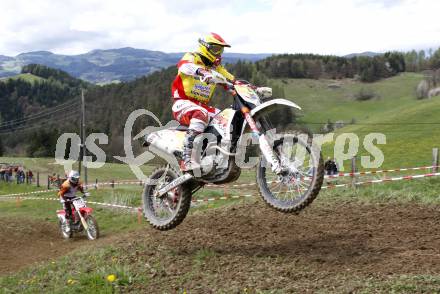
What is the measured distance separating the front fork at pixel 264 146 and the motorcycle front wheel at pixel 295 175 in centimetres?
12

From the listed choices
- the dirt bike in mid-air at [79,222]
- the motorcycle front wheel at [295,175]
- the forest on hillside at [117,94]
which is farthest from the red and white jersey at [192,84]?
the forest on hillside at [117,94]

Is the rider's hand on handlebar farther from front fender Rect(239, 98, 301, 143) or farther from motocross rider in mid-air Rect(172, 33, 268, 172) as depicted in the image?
front fender Rect(239, 98, 301, 143)

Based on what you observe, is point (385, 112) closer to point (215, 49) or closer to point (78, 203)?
point (78, 203)

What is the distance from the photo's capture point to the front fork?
6.71 metres

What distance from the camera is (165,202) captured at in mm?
8617

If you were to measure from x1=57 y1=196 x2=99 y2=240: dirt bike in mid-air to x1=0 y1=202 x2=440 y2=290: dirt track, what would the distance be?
144 inches

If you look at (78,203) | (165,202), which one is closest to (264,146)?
(165,202)

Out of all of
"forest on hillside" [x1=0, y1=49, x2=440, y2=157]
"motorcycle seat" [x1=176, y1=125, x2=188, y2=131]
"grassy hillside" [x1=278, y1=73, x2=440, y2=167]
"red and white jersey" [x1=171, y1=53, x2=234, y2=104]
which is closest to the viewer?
"red and white jersey" [x1=171, y1=53, x2=234, y2=104]

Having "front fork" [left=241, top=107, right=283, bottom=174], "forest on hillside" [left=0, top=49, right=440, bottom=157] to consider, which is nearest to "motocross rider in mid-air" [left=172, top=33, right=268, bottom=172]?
"front fork" [left=241, top=107, right=283, bottom=174]

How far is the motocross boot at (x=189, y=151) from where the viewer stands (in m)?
7.72

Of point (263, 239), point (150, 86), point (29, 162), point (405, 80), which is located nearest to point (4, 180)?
point (29, 162)

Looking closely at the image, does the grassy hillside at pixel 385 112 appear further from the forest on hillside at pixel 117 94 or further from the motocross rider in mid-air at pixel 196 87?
the motocross rider in mid-air at pixel 196 87

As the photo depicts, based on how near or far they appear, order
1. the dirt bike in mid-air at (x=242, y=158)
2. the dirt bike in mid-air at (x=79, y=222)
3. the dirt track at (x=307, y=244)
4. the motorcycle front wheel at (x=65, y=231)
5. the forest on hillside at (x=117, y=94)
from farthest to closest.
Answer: the forest on hillside at (x=117, y=94)
the motorcycle front wheel at (x=65, y=231)
the dirt bike in mid-air at (x=79, y=222)
the dirt bike in mid-air at (x=242, y=158)
the dirt track at (x=307, y=244)

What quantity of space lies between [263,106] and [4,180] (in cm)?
4468
